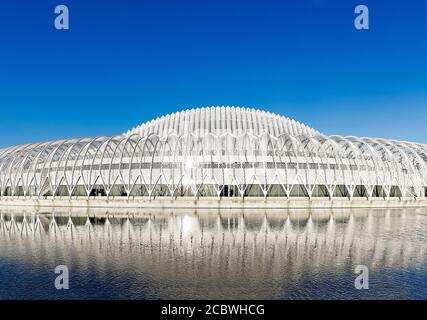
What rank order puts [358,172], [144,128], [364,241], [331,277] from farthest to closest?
[144,128] < [358,172] < [364,241] < [331,277]

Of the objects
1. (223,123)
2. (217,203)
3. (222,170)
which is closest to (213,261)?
(217,203)

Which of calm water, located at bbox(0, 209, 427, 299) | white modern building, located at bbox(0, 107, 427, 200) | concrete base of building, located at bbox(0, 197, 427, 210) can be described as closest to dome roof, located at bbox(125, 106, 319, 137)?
white modern building, located at bbox(0, 107, 427, 200)

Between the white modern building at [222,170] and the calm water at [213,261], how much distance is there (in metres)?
24.8

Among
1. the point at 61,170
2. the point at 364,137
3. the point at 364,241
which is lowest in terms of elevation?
the point at 364,241

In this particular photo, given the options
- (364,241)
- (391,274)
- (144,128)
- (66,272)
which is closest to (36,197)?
(144,128)

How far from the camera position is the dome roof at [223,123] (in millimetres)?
75050

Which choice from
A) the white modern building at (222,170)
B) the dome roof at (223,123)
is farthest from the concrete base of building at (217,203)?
the dome roof at (223,123)

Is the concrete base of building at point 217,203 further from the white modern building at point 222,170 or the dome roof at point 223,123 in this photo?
the dome roof at point 223,123

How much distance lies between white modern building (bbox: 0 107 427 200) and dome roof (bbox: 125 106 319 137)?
8.92m

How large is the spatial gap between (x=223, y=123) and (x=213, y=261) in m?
58.1
